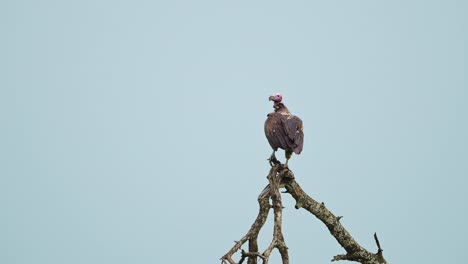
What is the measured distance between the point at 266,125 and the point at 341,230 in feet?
8.95

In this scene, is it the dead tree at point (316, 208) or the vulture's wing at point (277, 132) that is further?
the vulture's wing at point (277, 132)

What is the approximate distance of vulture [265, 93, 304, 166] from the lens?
31.7ft

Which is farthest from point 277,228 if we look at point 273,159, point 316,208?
point 273,159

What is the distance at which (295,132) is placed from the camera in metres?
9.79

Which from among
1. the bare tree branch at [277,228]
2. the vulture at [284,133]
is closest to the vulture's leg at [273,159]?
the vulture at [284,133]

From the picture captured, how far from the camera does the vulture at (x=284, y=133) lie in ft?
31.7

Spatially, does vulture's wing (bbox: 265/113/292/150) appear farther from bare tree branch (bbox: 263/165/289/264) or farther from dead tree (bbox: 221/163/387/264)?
bare tree branch (bbox: 263/165/289/264)

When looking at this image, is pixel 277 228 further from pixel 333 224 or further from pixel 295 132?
pixel 295 132

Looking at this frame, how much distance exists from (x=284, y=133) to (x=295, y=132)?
18 cm

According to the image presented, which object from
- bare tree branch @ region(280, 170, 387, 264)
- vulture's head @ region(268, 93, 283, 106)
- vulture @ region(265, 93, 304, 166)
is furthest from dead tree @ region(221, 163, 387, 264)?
vulture's head @ region(268, 93, 283, 106)

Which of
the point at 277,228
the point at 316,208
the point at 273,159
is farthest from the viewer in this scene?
the point at 273,159

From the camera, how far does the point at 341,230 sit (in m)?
7.83

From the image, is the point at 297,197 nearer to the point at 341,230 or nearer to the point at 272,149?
the point at 341,230

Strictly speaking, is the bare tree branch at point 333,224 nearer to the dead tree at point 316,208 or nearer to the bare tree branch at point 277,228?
the dead tree at point 316,208
